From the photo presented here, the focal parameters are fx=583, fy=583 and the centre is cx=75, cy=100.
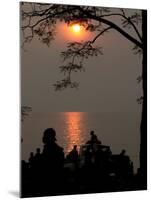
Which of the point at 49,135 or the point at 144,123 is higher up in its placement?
the point at 144,123

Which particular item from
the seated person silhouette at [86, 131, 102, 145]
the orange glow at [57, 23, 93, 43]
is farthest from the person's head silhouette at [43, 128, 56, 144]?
the orange glow at [57, 23, 93, 43]

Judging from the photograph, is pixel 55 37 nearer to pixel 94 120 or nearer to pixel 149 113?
pixel 94 120

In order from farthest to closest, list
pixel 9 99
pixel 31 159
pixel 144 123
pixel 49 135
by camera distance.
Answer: pixel 144 123, pixel 49 135, pixel 31 159, pixel 9 99

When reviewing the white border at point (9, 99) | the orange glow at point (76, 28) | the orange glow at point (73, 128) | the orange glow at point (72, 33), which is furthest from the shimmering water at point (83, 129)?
the orange glow at point (76, 28)

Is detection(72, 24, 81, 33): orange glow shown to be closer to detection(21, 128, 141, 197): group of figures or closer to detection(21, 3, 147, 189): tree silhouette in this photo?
detection(21, 3, 147, 189): tree silhouette

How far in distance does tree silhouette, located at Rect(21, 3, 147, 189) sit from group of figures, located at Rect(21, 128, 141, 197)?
339 millimetres

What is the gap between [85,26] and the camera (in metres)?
7.73

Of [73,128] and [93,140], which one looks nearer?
[73,128]

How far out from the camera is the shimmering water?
24.2 ft

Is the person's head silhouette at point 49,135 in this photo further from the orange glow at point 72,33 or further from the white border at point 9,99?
the orange glow at point 72,33

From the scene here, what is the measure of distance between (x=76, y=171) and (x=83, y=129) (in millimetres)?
577

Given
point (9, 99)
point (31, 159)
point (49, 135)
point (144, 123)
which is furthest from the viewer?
point (144, 123)

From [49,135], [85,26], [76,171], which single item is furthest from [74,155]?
[85,26]

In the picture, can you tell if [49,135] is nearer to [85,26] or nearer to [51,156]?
[51,156]
